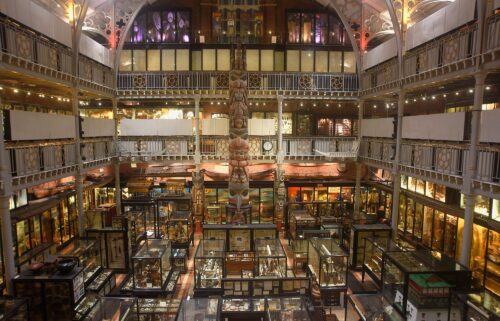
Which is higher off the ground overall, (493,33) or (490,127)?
(493,33)

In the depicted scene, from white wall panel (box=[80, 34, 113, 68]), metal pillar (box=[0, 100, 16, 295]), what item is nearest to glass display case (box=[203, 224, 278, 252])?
metal pillar (box=[0, 100, 16, 295])

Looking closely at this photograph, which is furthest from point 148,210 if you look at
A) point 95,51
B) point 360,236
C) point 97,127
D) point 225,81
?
point 360,236

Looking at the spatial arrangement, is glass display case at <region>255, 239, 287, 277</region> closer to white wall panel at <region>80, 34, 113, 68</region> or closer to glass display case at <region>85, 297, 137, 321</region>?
glass display case at <region>85, 297, 137, 321</region>

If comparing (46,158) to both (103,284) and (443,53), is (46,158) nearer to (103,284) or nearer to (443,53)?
(103,284)

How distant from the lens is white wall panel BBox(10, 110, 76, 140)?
12297 millimetres

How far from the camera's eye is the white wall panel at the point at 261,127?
22.0m

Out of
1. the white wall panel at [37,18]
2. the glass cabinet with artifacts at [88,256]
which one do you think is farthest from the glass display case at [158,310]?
the white wall panel at [37,18]

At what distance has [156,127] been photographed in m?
22.0

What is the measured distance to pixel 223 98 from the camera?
21094 millimetres

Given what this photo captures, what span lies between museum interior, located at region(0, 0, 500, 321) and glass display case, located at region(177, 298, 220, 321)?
46mm

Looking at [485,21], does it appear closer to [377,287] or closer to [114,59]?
[377,287]

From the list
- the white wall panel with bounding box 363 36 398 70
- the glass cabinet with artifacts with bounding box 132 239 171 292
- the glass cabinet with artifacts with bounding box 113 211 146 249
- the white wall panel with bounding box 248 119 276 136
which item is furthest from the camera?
the white wall panel with bounding box 248 119 276 136

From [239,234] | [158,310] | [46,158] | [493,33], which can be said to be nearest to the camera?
[158,310]

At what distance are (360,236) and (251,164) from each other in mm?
10750
